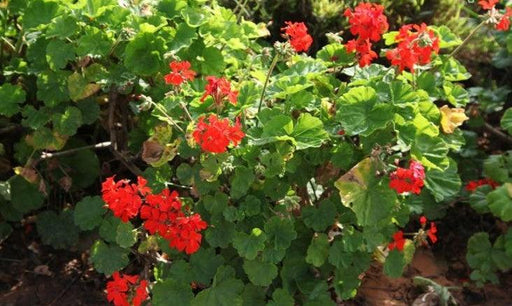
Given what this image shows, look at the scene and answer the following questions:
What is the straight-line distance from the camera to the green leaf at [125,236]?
2.68 metres

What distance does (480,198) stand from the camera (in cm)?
347

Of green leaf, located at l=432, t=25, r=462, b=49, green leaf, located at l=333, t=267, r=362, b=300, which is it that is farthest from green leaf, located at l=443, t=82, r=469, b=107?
green leaf, located at l=333, t=267, r=362, b=300

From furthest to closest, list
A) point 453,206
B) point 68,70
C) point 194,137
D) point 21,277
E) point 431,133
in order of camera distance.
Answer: point 453,206
point 21,277
point 68,70
point 431,133
point 194,137

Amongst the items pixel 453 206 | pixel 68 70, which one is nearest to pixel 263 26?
pixel 68 70

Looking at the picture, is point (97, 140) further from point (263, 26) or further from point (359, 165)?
point (359, 165)

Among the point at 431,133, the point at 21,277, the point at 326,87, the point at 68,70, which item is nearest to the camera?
the point at 431,133

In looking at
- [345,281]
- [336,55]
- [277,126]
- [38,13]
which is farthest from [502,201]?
[38,13]

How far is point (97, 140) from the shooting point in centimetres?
359

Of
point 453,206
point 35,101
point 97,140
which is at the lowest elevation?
point 453,206

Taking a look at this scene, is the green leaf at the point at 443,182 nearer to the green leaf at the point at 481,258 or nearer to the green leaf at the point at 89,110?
the green leaf at the point at 481,258

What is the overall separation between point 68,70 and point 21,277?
956mm

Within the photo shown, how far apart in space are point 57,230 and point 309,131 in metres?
1.39

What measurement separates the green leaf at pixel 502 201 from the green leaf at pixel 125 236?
156 cm

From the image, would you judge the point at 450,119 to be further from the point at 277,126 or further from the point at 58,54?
the point at 58,54
